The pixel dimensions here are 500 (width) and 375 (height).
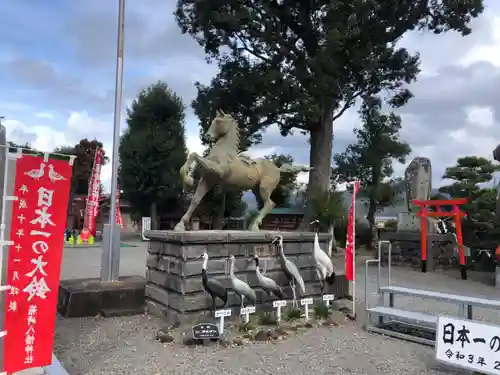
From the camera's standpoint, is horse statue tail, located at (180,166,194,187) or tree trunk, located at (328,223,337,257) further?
tree trunk, located at (328,223,337,257)

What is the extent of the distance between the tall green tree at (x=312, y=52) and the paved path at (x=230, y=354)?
978cm

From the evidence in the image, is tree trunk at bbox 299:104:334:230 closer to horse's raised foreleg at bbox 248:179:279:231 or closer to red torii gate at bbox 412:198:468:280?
red torii gate at bbox 412:198:468:280

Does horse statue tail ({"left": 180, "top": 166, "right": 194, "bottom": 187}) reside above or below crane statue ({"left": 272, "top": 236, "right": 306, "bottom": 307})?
above

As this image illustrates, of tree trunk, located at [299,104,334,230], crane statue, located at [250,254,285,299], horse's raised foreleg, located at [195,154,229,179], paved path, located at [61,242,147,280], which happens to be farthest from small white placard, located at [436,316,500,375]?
tree trunk, located at [299,104,334,230]

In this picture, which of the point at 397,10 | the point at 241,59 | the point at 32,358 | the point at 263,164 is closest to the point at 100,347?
the point at 32,358

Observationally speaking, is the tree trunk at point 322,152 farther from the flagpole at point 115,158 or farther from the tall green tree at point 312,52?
the flagpole at point 115,158

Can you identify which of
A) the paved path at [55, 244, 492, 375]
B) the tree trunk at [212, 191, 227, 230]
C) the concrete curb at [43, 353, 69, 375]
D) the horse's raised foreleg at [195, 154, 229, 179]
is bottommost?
the paved path at [55, 244, 492, 375]

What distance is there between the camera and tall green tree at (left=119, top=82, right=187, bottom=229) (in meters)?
22.9

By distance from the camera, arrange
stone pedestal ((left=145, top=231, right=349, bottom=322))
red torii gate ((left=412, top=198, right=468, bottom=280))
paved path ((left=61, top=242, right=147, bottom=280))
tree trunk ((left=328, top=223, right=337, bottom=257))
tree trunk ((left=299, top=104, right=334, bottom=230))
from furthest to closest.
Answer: tree trunk ((left=299, top=104, right=334, bottom=230)), red torii gate ((left=412, top=198, right=468, bottom=280)), paved path ((left=61, top=242, right=147, bottom=280)), tree trunk ((left=328, top=223, right=337, bottom=257)), stone pedestal ((left=145, top=231, right=349, bottom=322))

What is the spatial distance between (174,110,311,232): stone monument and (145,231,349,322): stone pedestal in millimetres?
555

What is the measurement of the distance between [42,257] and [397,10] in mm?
14715

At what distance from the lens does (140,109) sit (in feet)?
78.5

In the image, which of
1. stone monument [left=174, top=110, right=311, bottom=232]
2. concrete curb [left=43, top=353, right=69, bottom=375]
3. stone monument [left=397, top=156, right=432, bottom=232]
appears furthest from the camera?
Answer: stone monument [left=397, top=156, right=432, bottom=232]

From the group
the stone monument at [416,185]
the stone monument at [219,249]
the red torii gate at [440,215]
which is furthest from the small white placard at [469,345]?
the stone monument at [416,185]
